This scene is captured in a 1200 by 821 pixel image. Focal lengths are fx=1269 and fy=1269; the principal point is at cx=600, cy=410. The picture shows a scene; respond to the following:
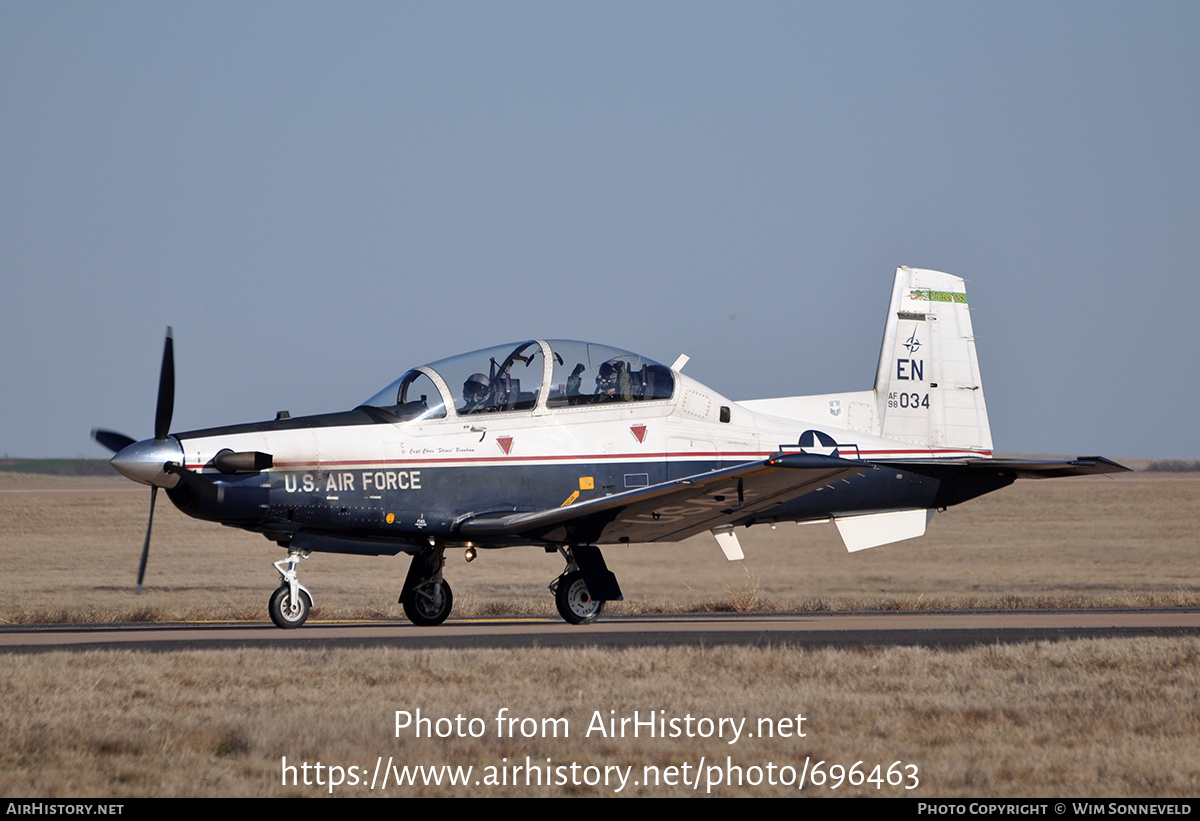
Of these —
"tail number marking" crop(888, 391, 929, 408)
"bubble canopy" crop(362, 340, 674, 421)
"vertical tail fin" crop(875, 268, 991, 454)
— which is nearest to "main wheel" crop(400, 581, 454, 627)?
"bubble canopy" crop(362, 340, 674, 421)

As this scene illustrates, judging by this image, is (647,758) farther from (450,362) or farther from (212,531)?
(212,531)

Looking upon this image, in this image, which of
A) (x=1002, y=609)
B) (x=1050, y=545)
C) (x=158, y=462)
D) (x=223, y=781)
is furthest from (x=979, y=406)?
(x=1050, y=545)

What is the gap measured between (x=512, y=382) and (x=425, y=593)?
8.78ft

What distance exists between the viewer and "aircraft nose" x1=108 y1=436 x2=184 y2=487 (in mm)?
12391

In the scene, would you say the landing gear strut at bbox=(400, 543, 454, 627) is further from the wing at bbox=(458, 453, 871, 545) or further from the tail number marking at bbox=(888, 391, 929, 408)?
the tail number marking at bbox=(888, 391, 929, 408)

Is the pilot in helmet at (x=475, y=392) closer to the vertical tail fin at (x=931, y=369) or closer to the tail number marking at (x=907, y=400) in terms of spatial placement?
the vertical tail fin at (x=931, y=369)

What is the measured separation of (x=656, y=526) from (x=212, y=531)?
31.9 metres

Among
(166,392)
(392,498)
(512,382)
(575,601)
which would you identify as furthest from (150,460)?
(575,601)

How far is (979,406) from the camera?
708 inches

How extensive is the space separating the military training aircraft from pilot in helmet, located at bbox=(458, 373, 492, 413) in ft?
0.05

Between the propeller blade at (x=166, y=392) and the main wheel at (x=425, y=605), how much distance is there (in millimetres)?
3386

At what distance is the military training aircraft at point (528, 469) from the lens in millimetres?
13172

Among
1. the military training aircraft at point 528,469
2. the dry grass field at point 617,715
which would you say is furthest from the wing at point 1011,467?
the dry grass field at point 617,715

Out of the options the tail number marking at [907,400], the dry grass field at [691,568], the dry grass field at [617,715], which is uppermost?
the tail number marking at [907,400]
